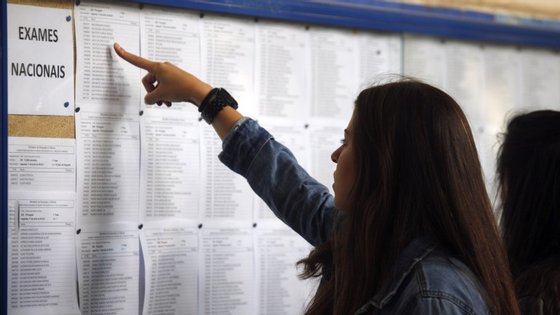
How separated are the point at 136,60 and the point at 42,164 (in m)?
0.26

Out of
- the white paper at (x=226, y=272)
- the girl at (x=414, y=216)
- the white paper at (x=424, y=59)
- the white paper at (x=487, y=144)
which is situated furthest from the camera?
the white paper at (x=487, y=144)

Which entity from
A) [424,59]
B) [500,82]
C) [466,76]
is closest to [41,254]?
[424,59]

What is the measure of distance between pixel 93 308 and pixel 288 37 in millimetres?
716

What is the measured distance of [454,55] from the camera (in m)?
1.83

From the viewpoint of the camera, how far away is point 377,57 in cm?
171

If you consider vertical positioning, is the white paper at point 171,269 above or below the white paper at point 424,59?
below

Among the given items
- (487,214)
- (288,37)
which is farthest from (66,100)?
(487,214)

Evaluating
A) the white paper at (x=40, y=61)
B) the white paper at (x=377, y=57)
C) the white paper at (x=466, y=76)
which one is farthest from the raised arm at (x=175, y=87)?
Result: the white paper at (x=466, y=76)

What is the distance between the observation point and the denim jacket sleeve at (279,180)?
4.46 ft

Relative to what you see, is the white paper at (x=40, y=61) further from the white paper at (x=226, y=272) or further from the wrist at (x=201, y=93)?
the white paper at (x=226, y=272)

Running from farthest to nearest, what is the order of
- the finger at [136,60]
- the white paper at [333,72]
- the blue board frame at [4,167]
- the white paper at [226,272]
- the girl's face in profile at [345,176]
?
the white paper at [333,72]
the white paper at [226,272]
the finger at [136,60]
the blue board frame at [4,167]
the girl's face in profile at [345,176]

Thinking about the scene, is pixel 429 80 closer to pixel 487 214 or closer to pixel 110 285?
pixel 487 214

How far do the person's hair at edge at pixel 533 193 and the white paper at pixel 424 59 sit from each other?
389 mm

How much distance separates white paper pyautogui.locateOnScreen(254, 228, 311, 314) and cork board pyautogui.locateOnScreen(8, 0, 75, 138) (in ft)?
1.55
